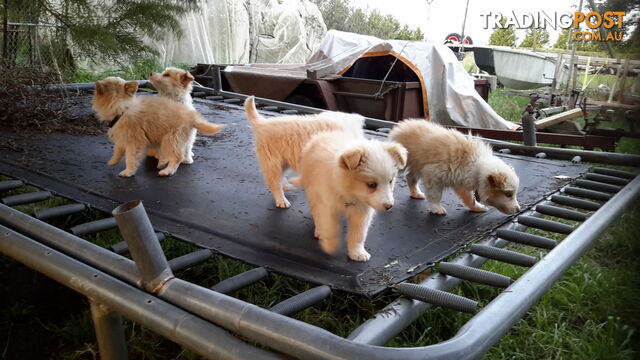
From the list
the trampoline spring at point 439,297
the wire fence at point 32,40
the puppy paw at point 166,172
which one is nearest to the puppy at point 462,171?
the trampoline spring at point 439,297

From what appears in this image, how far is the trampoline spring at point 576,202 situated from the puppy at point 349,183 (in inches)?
47.0

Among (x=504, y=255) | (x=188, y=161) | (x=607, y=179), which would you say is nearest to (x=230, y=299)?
(x=504, y=255)

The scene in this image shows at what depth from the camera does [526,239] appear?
2.01m

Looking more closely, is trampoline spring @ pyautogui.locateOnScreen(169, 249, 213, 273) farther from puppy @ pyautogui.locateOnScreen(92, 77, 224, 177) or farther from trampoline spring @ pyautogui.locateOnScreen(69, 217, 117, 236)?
puppy @ pyautogui.locateOnScreen(92, 77, 224, 177)

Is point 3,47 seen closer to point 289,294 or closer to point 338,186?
point 289,294

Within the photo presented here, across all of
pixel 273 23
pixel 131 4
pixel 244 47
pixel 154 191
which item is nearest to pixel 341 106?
pixel 131 4

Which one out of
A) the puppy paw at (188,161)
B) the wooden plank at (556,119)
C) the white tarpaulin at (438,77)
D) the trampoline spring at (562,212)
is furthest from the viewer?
the white tarpaulin at (438,77)

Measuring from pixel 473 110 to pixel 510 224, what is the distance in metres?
4.00

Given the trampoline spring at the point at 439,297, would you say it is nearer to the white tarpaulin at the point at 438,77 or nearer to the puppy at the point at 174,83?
the puppy at the point at 174,83

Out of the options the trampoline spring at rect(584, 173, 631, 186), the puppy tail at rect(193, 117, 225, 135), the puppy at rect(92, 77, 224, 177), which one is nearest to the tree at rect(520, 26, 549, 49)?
the trampoline spring at rect(584, 173, 631, 186)

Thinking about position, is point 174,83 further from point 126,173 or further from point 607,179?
point 607,179

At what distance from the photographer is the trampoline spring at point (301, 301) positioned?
1436 mm

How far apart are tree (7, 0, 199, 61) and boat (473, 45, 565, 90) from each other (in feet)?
22.9

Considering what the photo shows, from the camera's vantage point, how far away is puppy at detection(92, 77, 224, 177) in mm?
2930
